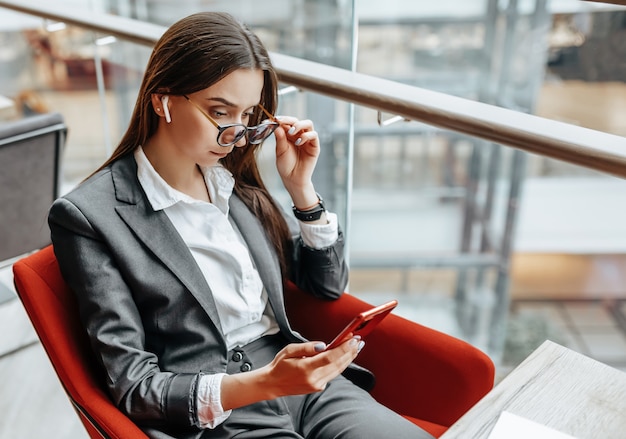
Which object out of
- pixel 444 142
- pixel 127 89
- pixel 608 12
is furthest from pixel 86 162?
pixel 444 142

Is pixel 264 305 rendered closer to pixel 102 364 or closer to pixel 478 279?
pixel 102 364

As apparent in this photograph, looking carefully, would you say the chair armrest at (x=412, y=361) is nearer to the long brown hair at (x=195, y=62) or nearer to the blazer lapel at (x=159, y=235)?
the blazer lapel at (x=159, y=235)

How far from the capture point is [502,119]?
1500 millimetres

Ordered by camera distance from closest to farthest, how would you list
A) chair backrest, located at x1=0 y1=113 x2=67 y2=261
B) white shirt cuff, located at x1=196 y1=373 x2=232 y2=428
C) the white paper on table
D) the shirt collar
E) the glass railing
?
the white paper on table → white shirt cuff, located at x1=196 y1=373 x2=232 y2=428 → the shirt collar → chair backrest, located at x1=0 y1=113 x2=67 y2=261 → the glass railing

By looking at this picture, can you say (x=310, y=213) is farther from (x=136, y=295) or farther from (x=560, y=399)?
(x=560, y=399)

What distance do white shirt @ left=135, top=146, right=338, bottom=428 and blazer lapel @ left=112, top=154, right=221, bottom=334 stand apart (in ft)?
0.07

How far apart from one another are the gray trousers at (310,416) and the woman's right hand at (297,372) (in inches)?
5.1

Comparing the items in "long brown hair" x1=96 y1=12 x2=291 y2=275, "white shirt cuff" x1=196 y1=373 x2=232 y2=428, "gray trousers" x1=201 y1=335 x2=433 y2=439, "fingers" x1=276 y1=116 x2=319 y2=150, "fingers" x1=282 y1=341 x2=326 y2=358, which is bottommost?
"gray trousers" x1=201 y1=335 x2=433 y2=439

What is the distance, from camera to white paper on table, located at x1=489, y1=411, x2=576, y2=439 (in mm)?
1124

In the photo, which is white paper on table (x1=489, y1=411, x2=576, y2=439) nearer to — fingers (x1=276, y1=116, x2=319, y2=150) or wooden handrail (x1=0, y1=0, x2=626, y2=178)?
wooden handrail (x1=0, y1=0, x2=626, y2=178)

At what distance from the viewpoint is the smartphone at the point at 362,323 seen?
116cm

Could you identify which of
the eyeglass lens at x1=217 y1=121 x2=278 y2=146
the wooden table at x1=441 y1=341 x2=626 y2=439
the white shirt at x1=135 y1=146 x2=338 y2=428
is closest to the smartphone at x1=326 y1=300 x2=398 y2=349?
the wooden table at x1=441 y1=341 x2=626 y2=439


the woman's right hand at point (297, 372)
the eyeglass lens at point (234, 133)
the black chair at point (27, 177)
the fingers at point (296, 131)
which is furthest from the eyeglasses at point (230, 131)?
the black chair at point (27, 177)

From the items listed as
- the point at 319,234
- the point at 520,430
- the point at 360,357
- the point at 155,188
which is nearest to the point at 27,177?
the point at 155,188
